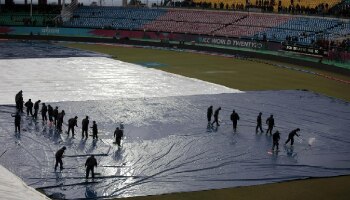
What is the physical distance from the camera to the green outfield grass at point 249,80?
74.4 ft

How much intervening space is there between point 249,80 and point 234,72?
5151 mm

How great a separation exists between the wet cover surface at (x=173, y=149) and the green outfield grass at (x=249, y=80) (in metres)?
0.78

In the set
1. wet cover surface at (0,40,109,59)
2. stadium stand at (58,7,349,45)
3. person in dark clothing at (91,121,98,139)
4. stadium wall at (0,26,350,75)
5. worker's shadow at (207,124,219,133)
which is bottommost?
worker's shadow at (207,124,219,133)

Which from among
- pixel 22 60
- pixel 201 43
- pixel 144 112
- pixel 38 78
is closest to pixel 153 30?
pixel 201 43

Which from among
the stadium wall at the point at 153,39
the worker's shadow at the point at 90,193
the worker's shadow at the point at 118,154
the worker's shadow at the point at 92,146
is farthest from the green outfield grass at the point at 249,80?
the worker's shadow at the point at 92,146

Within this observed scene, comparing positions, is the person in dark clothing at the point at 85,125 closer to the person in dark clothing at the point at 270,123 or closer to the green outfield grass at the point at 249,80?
the green outfield grass at the point at 249,80

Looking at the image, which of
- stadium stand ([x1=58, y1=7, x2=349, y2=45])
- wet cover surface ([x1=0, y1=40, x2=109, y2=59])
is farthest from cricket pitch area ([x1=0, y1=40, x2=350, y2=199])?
stadium stand ([x1=58, y1=7, x2=349, y2=45])

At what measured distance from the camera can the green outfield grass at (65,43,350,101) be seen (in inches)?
1901

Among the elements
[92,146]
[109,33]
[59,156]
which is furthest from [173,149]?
[109,33]

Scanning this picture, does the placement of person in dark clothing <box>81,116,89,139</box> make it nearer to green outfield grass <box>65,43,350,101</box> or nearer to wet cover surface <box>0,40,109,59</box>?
green outfield grass <box>65,43,350,101</box>

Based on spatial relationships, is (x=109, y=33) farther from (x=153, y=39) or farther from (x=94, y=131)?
(x=94, y=131)

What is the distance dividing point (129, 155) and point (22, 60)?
33.8 m

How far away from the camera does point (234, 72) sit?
184 ft

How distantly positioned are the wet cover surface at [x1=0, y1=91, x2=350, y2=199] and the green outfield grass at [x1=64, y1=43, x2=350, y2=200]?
2.57ft
